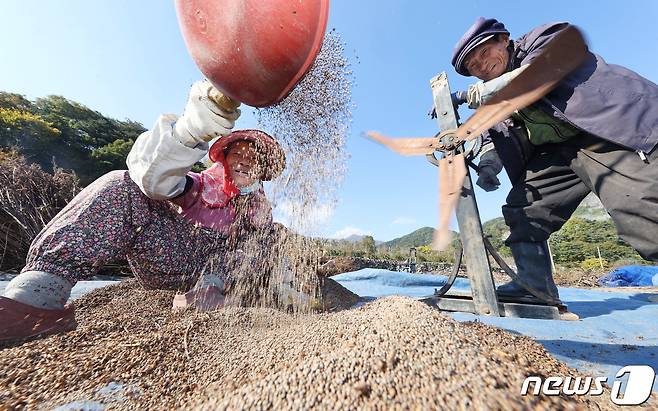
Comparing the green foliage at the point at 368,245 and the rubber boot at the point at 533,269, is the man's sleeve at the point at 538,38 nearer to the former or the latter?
the rubber boot at the point at 533,269

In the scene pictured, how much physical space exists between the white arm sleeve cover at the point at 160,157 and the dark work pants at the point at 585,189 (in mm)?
1807

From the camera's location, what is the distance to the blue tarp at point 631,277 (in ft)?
17.0

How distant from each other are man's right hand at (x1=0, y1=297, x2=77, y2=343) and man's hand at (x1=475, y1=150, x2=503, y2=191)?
2309 mm

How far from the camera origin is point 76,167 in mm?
11820

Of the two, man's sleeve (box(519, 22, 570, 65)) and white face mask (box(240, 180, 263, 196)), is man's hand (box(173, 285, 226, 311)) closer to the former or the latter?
white face mask (box(240, 180, 263, 196))

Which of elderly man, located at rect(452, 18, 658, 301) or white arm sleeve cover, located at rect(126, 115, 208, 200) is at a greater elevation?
elderly man, located at rect(452, 18, 658, 301)

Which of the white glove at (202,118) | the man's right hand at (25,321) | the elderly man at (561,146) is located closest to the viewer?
the man's right hand at (25,321)

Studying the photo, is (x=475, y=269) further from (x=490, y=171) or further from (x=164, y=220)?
(x=164, y=220)

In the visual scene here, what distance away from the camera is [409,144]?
1911mm

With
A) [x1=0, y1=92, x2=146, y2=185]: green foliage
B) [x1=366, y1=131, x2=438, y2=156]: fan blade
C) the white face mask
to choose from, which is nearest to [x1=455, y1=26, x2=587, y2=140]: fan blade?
[x1=366, y1=131, x2=438, y2=156]: fan blade

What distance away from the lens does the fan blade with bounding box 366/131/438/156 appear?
188cm

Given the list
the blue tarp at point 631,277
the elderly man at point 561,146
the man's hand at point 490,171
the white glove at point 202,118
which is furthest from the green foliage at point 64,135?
the blue tarp at point 631,277

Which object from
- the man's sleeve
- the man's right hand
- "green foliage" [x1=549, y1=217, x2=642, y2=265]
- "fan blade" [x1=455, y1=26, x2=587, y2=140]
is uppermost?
"green foliage" [x1=549, y1=217, x2=642, y2=265]

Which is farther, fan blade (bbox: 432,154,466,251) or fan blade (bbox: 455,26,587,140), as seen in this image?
fan blade (bbox: 432,154,466,251)
